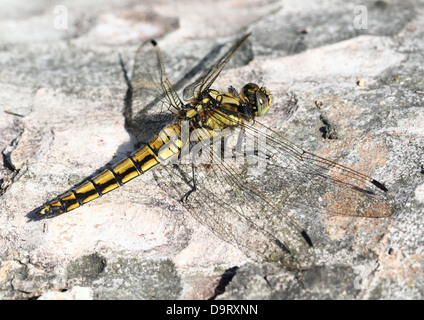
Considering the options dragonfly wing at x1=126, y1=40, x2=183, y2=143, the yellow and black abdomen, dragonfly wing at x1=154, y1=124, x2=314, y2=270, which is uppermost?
dragonfly wing at x1=126, y1=40, x2=183, y2=143

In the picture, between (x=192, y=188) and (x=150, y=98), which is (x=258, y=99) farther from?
(x=150, y=98)

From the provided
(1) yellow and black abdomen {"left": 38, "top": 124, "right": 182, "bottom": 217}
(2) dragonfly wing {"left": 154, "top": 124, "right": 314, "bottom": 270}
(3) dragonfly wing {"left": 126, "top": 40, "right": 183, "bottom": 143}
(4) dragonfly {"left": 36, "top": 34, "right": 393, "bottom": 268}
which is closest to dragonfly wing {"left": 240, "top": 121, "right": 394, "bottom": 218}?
(4) dragonfly {"left": 36, "top": 34, "right": 393, "bottom": 268}

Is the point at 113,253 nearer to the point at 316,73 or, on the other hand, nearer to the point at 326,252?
the point at 326,252

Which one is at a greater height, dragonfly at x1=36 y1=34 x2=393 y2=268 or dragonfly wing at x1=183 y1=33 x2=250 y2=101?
dragonfly wing at x1=183 y1=33 x2=250 y2=101

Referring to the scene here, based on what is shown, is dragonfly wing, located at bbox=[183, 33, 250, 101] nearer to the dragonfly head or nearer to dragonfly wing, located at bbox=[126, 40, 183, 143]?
dragonfly wing, located at bbox=[126, 40, 183, 143]

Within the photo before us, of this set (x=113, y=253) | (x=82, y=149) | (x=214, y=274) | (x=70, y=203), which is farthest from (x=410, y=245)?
(x=82, y=149)

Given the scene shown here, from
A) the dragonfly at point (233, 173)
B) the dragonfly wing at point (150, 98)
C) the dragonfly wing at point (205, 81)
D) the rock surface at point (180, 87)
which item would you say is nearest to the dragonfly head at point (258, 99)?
the dragonfly at point (233, 173)

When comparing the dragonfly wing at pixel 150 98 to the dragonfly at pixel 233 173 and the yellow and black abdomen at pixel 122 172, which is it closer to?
the dragonfly at pixel 233 173

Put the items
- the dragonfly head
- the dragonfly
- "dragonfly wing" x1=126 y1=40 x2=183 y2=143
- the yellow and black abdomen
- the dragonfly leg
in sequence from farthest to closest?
"dragonfly wing" x1=126 y1=40 x2=183 y2=143
the dragonfly head
the dragonfly leg
the yellow and black abdomen
the dragonfly

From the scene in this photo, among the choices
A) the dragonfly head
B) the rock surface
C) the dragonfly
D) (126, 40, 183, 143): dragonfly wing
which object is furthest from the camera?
(126, 40, 183, 143): dragonfly wing
